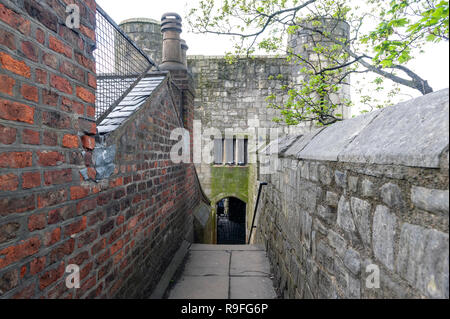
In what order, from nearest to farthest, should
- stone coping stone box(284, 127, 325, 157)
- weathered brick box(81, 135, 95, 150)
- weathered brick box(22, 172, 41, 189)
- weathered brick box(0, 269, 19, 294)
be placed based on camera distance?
weathered brick box(0, 269, 19, 294) < weathered brick box(22, 172, 41, 189) < weathered brick box(81, 135, 95, 150) < stone coping stone box(284, 127, 325, 157)

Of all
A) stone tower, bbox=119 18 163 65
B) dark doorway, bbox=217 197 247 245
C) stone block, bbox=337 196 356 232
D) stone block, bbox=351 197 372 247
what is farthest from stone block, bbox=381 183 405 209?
dark doorway, bbox=217 197 247 245

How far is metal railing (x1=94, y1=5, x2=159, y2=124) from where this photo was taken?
212 cm

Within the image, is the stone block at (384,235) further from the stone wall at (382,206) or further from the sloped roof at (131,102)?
the sloped roof at (131,102)

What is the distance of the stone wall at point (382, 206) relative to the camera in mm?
728

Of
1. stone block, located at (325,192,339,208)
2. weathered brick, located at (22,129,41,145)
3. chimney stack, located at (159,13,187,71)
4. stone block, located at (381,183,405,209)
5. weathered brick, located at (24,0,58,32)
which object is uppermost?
chimney stack, located at (159,13,187,71)

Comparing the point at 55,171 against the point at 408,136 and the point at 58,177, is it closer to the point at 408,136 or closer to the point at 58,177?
the point at 58,177

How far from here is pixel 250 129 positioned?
945 cm

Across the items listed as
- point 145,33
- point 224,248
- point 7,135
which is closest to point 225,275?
point 224,248

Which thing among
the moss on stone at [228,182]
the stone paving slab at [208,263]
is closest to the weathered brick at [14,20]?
the stone paving slab at [208,263]

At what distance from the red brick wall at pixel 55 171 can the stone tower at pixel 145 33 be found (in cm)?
810

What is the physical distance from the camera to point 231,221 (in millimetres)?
13578

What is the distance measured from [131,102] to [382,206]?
243 cm

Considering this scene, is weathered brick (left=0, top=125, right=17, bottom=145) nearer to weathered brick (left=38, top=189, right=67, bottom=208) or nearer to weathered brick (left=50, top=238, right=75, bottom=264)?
weathered brick (left=38, top=189, right=67, bottom=208)
